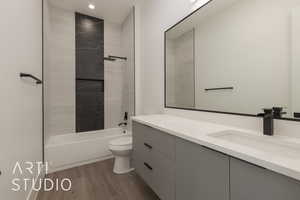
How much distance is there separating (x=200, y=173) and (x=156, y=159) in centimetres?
49

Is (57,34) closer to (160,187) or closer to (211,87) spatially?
(211,87)

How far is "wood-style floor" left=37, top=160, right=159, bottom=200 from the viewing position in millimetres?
1505

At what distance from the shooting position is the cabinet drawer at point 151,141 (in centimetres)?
108

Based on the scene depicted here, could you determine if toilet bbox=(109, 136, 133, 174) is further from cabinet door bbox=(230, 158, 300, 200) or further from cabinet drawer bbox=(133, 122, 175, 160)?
cabinet door bbox=(230, 158, 300, 200)

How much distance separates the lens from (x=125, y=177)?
1881 mm

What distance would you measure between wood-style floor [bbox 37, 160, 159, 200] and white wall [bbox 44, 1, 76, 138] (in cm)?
97

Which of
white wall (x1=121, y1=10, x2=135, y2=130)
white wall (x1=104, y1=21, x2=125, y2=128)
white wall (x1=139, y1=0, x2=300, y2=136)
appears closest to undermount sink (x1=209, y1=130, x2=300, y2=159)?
white wall (x1=139, y1=0, x2=300, y2=136)

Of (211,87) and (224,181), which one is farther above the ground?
(211,87)

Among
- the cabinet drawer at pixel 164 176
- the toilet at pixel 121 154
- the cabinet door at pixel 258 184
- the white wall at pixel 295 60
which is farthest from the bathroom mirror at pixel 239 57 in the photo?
the toilet at pixel 121 154

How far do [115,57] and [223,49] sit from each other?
91.2 inches

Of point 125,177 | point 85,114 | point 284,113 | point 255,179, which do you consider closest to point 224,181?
point 255,179

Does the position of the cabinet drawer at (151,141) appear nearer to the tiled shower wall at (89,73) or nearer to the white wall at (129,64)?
the white wall at (129,64)

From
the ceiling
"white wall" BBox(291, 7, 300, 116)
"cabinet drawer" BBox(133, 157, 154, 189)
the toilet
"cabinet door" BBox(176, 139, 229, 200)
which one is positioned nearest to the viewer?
"cabinet door" BBox(176, 139, 229, 200)

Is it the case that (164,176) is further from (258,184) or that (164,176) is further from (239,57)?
(239,57)
